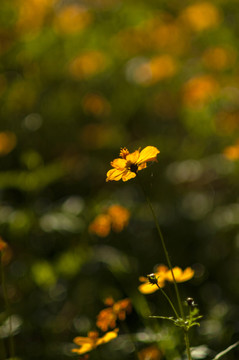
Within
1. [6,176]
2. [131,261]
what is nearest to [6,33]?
[6,176]

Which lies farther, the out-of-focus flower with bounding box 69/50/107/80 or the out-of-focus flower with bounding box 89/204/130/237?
the out-of-focus flower with bounding box 69/50/107/80

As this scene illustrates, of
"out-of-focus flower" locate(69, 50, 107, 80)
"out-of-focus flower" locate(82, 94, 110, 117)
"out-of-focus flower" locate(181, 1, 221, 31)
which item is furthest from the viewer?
"out-of-focus flower" locate(181, 1, 221, 31)

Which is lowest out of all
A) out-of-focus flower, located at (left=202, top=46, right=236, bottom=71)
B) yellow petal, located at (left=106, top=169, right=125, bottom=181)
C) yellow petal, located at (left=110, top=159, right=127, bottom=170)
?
yellow petal, located at (left=106, top=169, right=125, bottom=181)

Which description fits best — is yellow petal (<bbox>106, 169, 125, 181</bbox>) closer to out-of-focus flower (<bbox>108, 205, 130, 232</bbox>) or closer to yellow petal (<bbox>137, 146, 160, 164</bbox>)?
yellow petal (<bbox>137, 146, 160, 164</bbox>)

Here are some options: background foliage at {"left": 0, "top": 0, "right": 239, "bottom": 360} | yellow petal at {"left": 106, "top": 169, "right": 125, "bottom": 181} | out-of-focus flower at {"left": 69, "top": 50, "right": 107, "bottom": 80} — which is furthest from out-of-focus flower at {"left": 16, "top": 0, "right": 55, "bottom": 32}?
yellow petal at {"left": 106, "top": 169, "right": 125, "bottom": 181}

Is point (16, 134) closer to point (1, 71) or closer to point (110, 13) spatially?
point (1, 71)

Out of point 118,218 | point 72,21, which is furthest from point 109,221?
point 72,21

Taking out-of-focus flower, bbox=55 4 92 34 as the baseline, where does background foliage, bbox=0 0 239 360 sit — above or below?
below
